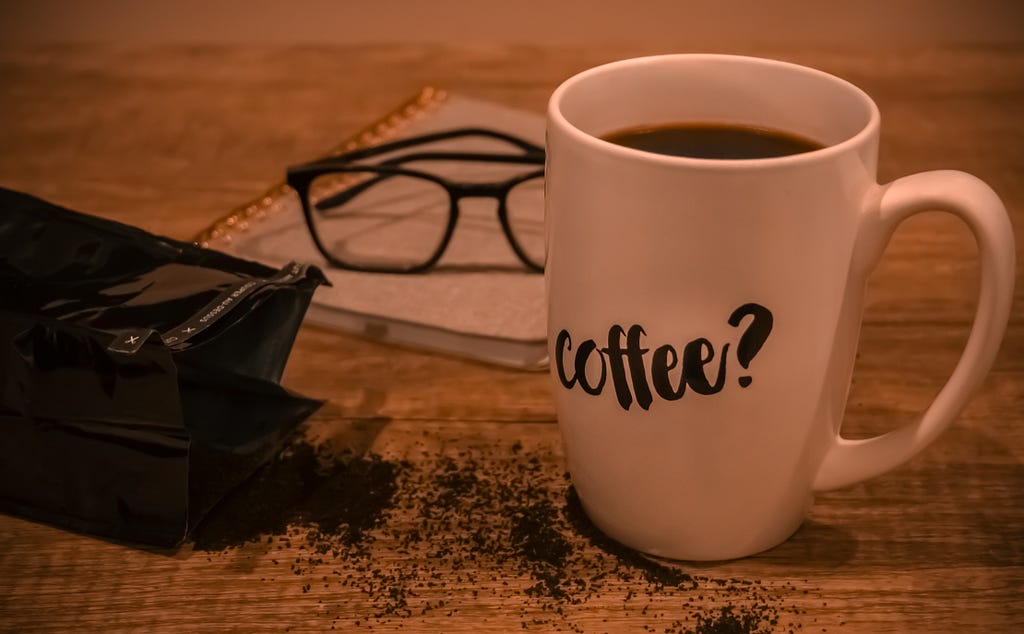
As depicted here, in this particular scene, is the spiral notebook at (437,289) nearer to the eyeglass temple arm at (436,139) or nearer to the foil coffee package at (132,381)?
the eyeglass temple arm at (436,139)

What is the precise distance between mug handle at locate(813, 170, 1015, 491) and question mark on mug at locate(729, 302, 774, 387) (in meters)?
0.05

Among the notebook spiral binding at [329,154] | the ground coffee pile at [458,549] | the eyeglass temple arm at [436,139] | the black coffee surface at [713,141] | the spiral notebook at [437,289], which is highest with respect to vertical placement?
the black coffee surface at [713,141]

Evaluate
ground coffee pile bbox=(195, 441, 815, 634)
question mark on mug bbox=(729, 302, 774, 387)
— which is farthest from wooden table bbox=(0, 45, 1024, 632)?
question mark on mug bbox=(729, 302, 774, 387)

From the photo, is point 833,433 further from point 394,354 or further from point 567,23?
point 567,23

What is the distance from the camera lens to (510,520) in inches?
20.9

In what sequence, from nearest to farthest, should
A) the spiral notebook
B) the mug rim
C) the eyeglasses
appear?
the mug rim, the spiral notebook, the eyeglasses

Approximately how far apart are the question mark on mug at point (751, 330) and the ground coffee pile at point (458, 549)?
0.37ft

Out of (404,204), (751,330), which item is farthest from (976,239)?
(404,204)

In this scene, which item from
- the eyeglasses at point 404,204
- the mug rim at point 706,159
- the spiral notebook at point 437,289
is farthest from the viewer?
the eyeglasses at point 404,204

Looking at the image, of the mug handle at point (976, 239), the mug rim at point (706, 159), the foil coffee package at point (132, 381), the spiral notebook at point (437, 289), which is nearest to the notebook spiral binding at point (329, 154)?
the spiral notebook at point (437, 289)

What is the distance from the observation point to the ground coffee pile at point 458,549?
18.6 inches

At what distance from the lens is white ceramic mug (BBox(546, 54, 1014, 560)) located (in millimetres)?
426

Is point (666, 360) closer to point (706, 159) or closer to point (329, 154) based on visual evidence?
point (706, 159)

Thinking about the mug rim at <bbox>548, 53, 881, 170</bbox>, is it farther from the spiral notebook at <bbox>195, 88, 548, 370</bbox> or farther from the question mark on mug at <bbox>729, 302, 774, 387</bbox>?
the spiral notebook at <bbox>195, 88, 548, 370</bbox>
